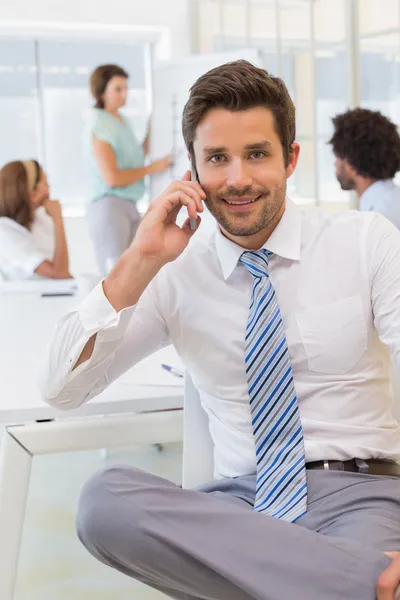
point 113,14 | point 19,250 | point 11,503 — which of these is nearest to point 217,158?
point 11,503

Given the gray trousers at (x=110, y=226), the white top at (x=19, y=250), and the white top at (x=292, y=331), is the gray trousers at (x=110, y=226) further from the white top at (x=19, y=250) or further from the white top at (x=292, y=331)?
the white top at (x=292, y=331)

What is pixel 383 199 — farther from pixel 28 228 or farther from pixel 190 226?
pixel 190 226

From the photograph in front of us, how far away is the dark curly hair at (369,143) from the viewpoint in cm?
322

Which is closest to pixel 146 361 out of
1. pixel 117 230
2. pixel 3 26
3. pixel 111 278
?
pixel 111 278

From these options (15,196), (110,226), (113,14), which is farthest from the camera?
(113,14)

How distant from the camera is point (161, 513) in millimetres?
1000

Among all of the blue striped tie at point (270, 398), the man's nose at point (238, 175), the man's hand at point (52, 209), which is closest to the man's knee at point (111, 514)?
the blue striped tie at point (270, 398)

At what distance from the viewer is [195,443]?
1.37 metres

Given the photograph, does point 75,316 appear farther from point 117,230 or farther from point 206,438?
point 117,230

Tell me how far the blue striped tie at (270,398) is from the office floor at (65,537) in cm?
73

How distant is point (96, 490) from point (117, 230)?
336cm

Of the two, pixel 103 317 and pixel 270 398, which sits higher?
pixel 103 317

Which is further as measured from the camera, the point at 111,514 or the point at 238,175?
the point at 238,175

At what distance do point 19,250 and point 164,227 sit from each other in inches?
99.0
